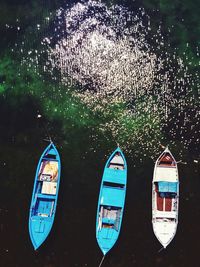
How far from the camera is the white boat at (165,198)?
17.0m

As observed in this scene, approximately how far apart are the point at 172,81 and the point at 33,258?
10774mm

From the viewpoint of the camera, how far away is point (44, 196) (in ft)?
56.8

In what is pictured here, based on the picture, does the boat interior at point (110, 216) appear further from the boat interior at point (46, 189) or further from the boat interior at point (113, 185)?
the boat interior at point (46, 189)

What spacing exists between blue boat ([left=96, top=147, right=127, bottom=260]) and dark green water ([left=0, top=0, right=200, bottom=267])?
36 cm

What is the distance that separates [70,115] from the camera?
18781 millimetres

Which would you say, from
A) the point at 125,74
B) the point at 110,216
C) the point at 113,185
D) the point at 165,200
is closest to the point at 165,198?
the point at 165,200

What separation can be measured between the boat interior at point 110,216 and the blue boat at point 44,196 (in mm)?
2152

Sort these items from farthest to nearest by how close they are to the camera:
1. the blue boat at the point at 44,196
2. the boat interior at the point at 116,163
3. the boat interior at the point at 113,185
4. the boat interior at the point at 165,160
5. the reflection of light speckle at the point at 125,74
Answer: the reflection of light speckle at the point at 125,74 < the boat interior at the point at 165,160 < the boat interior at the point at 116,163 < the boat interior at the point at 113,185 < the blue boat at the point at 44,196

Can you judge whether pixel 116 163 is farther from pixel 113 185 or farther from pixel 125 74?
pixel 125 74

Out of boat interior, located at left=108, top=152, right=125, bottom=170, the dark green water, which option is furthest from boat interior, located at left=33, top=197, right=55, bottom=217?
boat interior, located at left=108, top=152, right=125, bottom=170

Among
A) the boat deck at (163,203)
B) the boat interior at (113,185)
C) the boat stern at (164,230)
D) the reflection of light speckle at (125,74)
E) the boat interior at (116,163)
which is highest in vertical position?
the reflection of light speckle at (125,74)

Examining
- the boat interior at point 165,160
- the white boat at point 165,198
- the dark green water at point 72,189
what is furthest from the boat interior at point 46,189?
the boat interior at point 165,160

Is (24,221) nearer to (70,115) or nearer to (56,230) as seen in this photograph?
(56,230)

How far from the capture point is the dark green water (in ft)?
55.7
